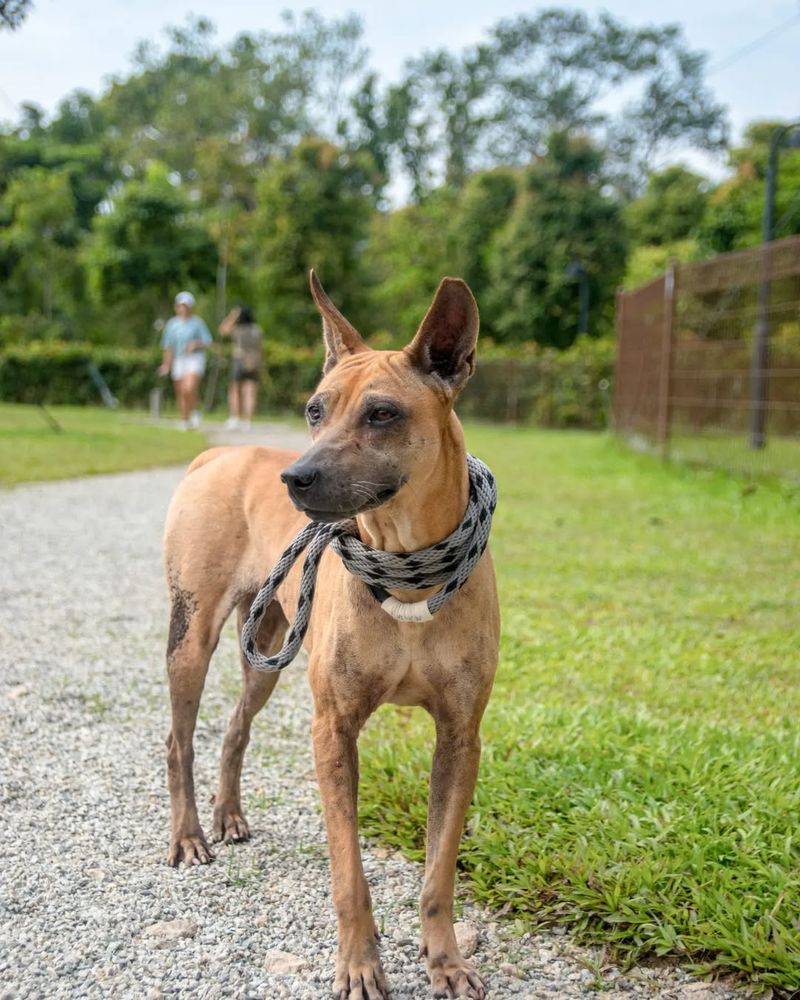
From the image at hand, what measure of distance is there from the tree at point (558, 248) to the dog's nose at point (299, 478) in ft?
92.3

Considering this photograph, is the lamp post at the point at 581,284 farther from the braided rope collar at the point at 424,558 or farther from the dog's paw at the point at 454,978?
the dog's paw at the point at 454,978

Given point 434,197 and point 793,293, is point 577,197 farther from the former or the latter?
point 793,293

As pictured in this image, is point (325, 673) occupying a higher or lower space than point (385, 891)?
higher

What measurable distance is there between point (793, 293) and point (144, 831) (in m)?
8.88

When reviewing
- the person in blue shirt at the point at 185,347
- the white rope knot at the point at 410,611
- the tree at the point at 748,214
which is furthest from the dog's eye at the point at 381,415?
the tree at the point at 748,214

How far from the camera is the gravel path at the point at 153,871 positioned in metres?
2.34

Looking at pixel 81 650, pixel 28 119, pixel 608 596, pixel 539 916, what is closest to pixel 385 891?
pixel 539 916

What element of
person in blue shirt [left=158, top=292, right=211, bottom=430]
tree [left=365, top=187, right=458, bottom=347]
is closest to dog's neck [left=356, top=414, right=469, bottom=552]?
person in blue shirt [left=158, top=292, right=211, bottom=430]

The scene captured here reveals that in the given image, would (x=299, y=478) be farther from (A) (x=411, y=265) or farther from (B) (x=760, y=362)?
(A) (x=411, y=265)

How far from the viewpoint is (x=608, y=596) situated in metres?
5.99

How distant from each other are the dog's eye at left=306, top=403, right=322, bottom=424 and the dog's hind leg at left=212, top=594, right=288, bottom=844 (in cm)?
95

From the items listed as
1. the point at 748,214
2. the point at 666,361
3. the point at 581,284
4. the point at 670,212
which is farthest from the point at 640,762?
the point at 670,212

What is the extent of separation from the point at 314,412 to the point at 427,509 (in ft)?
1.25

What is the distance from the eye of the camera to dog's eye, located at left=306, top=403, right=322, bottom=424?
7.98ft
